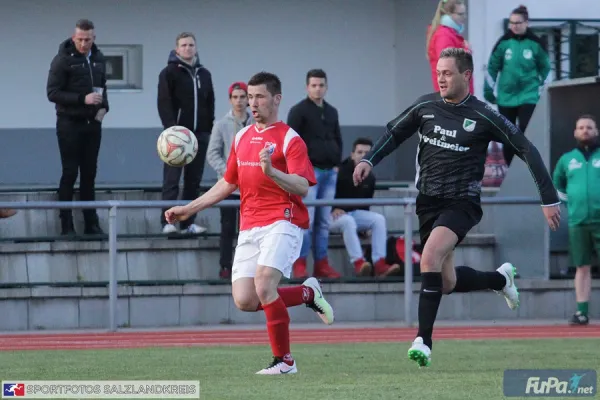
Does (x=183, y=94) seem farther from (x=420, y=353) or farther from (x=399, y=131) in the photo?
(x=420, y=353)

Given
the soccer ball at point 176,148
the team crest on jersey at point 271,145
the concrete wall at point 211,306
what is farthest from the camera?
the concrete wall at point 211,306

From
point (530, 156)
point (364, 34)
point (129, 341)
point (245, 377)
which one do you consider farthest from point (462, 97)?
point (364, 34)

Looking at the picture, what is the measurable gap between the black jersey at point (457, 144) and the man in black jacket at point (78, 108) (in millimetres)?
5534

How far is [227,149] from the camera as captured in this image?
15453 millimetres

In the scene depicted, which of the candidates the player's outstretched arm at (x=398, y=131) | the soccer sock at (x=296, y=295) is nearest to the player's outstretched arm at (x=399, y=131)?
the player's outstretched arm at (x=398, y=131)

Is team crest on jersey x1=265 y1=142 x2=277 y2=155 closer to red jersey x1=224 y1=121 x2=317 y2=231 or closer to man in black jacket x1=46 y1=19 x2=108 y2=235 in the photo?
red jersey x1=224 y1=121 x2=317 y2=231

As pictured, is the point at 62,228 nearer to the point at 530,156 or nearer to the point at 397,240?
the point at 397,240

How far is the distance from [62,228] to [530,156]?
671 cm

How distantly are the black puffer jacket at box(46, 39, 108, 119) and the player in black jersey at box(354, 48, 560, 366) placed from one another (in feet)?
18.2

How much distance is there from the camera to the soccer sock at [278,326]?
10.0 metres

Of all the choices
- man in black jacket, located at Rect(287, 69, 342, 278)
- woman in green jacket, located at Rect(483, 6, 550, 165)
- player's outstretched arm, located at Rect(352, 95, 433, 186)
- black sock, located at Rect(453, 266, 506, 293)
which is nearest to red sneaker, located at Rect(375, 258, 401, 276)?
man in black jacket, located at Rect(287, 69, 342, 278)

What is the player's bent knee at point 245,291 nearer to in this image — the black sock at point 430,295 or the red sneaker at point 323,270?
the black sock at point 430,295

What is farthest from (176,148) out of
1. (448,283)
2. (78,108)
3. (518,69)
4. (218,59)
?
(218,59)

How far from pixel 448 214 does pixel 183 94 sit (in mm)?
5999
